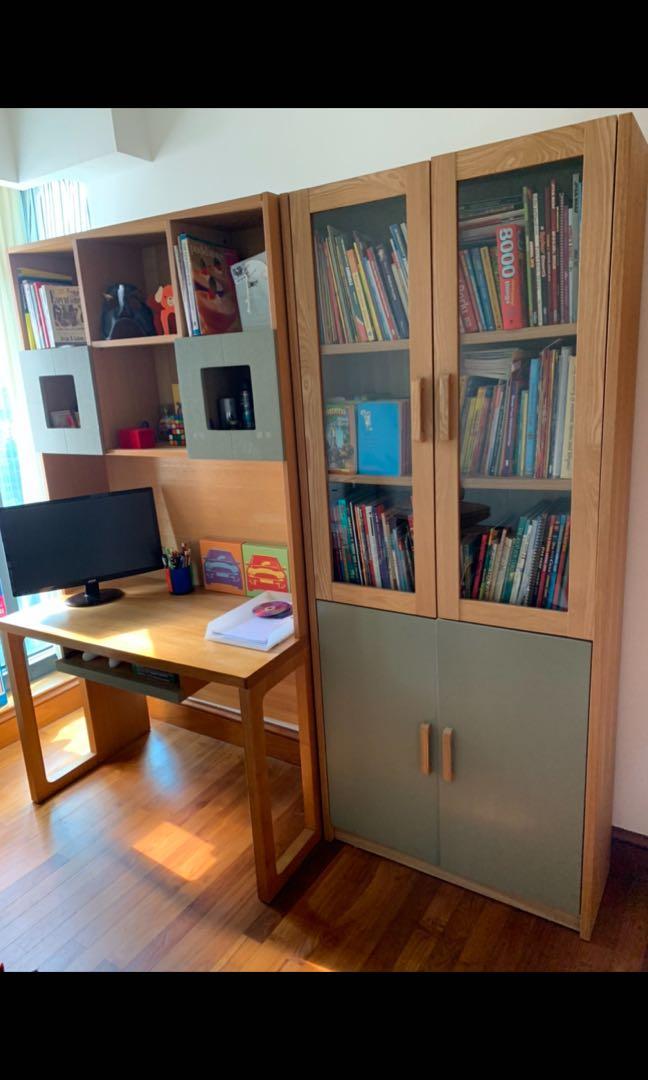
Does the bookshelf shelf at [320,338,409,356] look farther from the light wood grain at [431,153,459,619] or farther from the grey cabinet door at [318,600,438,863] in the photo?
the grey cabinet door at [318,600,438,863]

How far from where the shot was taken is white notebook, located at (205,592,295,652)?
1.87 meters

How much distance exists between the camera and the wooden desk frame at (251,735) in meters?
1.76

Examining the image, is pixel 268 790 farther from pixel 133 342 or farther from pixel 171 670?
pixel 133 342

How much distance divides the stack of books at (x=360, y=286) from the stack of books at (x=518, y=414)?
0.24 metres

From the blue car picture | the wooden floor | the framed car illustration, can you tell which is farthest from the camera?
the blue car picture

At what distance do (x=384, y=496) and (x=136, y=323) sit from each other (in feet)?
3.63

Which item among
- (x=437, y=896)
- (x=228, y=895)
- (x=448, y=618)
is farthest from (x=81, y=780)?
(x=448, y=618)

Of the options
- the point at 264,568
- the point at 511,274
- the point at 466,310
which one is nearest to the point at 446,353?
the point at 466,310

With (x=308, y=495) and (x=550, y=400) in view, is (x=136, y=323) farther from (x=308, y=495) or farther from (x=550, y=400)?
(x=550, y=400)

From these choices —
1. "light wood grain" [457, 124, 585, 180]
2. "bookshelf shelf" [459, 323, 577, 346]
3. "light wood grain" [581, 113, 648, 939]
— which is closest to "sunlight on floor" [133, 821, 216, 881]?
"light wood grain" [581, 113, 648, 939]

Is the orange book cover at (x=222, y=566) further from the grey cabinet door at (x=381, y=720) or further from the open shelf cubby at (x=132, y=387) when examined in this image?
the grey cabinet door at (x=381, y=720)

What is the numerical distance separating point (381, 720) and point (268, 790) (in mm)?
394

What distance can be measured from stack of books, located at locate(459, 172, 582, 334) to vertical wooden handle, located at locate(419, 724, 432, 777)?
1.06 meters
